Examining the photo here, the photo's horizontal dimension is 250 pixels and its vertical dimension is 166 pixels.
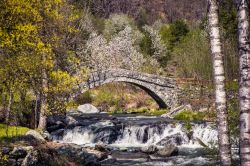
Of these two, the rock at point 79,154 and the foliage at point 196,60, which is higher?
the foliage at point 196,60

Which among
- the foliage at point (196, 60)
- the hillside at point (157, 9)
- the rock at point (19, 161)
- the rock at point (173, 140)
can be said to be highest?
the hillside at point (157, 9)

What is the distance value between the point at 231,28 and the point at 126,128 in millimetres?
13972

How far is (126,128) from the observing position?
96.6 feet

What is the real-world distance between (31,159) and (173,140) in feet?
42.4

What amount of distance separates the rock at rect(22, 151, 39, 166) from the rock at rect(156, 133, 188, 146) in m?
11.9

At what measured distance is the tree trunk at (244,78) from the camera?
286 inches

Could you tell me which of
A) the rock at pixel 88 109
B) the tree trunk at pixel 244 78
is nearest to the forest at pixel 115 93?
the tree trunk at pixel 244 78

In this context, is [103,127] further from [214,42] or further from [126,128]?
[214,42]

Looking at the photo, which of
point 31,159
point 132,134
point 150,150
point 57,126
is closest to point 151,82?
point 132,134

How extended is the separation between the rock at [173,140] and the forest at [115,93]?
0.24 feet

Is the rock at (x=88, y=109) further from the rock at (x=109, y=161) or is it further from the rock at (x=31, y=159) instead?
the rock at (x=31, y=159)

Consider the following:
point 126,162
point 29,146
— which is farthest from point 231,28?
point 29,146

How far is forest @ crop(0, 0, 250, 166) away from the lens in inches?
326

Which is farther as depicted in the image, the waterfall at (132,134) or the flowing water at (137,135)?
the waterfall at (132,134)
